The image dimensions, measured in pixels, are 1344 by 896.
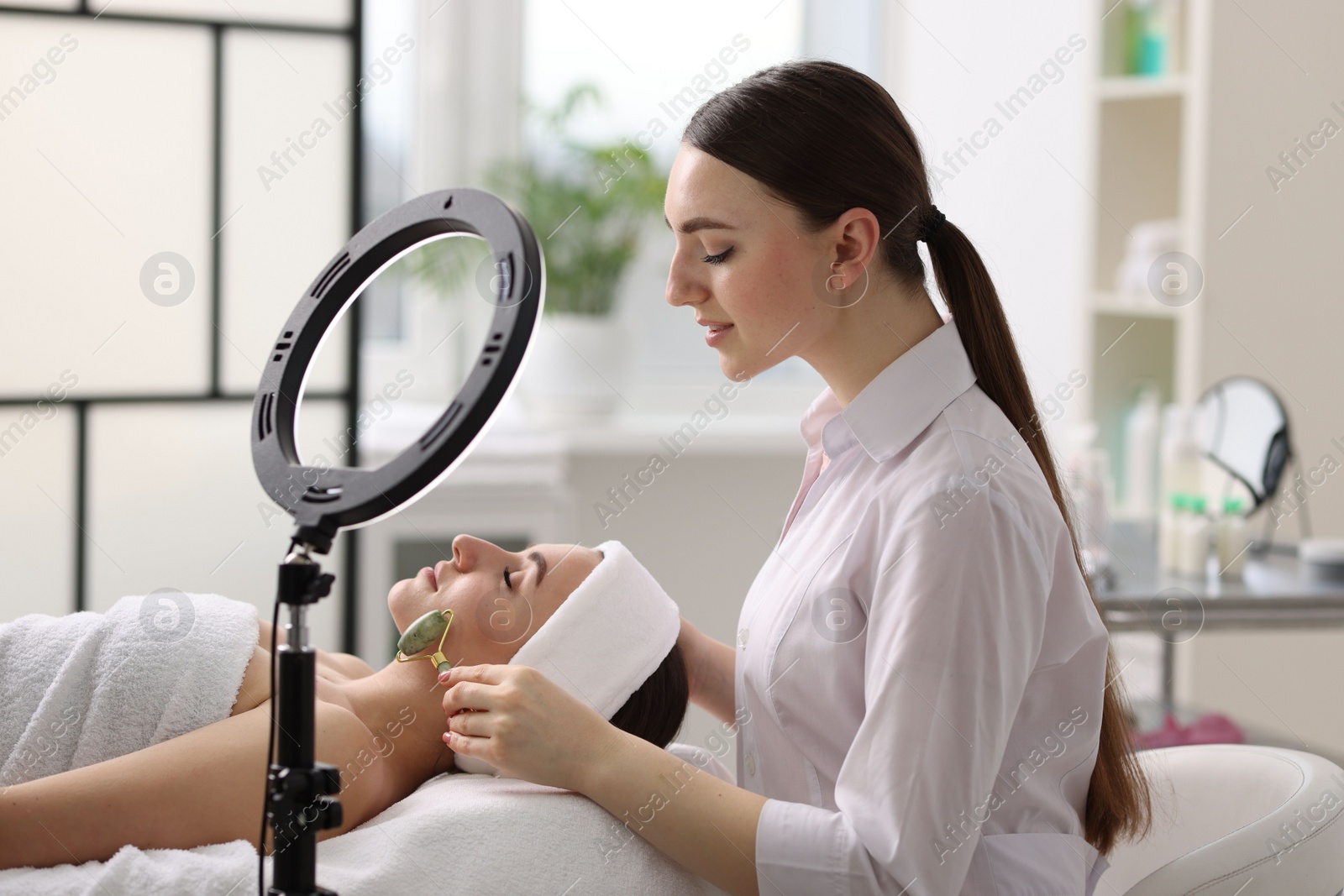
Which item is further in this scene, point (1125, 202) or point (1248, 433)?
point (1125, 202)

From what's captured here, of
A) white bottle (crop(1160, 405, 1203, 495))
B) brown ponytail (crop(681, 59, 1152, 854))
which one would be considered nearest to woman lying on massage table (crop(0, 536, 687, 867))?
brown ponytail (crop(681, 59, 1152, 854))

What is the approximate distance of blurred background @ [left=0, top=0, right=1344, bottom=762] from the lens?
1873 mm

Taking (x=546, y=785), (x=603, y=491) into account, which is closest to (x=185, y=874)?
(x=546, y=785)

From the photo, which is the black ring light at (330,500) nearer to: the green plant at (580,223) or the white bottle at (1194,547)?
the white bottle at (1194,547)

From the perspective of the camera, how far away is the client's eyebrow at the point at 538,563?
1.28 meters

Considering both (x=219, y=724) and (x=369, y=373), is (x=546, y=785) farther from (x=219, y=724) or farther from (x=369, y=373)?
(x=369, y=373)

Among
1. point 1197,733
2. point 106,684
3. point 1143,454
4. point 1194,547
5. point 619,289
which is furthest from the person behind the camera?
point 619,289

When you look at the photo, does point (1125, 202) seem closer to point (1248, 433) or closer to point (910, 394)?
point (1248, 433)

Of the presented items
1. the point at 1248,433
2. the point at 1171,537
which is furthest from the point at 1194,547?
the point at 1248,433

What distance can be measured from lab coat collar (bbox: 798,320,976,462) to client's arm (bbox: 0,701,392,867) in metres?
0.57

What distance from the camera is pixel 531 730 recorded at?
3.34 feet

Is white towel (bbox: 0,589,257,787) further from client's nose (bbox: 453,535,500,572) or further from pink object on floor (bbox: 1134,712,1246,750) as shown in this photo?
pink object on floor (bbox: 1134,712,1246,750)

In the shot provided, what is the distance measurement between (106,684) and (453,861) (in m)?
0.36

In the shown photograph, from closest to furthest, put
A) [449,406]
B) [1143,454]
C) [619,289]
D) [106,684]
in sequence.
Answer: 1. [449,406]
2. [106,684]
3. [1143,454]
4. [619,289]
